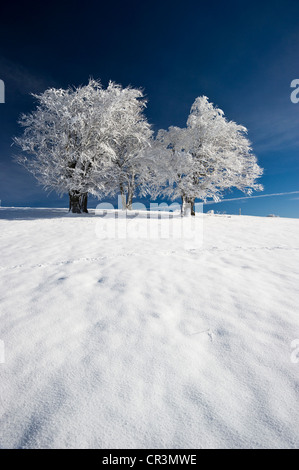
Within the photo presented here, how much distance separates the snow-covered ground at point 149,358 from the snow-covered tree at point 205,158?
14.6m

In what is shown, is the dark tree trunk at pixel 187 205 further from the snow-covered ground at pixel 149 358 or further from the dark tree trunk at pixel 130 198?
the snow-covered ground at pixel 149 358

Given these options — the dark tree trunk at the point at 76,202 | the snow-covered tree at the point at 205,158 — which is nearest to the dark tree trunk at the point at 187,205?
the snow-covered tree at the point at 205,158

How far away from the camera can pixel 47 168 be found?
49.0ft

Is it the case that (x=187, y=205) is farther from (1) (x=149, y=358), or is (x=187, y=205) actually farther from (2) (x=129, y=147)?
(1) (x=149, y=358)

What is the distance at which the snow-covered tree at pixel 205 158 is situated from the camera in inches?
722

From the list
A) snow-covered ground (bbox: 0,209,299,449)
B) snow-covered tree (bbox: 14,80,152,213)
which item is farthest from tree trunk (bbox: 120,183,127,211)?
snow-covered ground (bbox: 0,209,299,449)

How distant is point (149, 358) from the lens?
242 centimetres

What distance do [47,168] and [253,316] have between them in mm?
15965

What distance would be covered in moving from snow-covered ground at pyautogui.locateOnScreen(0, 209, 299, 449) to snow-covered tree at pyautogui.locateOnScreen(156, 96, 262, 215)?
48.0 feet

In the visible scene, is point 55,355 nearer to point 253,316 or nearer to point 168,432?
point 168,432

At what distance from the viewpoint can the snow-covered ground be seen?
1.68 m

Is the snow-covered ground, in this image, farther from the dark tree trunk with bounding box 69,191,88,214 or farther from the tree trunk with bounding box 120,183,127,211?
the tree trunk with bounding box 120,183,127,211

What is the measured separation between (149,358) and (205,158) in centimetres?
1937
